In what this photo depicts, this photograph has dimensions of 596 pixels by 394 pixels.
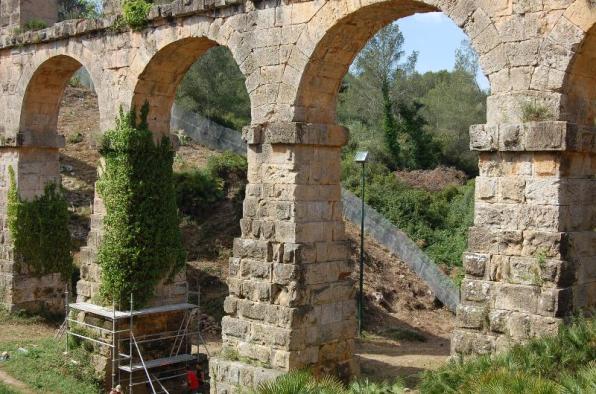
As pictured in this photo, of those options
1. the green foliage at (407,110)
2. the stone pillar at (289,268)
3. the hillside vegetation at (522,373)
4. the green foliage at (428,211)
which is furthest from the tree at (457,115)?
the hillside vegetation at (522,373)

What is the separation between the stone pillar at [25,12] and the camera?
15.1 metres

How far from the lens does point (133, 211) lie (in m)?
12.5

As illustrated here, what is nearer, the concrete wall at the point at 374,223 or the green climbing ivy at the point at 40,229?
the green climbing ivy at the point at 40,229

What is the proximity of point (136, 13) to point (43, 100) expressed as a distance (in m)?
4.03

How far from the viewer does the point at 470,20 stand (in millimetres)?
8273

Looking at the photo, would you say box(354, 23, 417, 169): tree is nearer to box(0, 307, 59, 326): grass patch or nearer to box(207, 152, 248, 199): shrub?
box(207, 152, 248, 199): shrub

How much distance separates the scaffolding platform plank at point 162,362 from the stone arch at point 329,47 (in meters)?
5.36

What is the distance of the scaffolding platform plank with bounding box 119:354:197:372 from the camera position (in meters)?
12.4

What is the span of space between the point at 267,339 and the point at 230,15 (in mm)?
4685

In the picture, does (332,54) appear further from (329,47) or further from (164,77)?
(164,77)

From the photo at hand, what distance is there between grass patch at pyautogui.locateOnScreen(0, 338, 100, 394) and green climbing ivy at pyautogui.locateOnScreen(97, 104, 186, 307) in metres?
1.28

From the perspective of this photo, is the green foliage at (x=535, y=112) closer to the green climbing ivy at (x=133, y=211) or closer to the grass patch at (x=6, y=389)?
the green climbing ivy at (x=133, y=211)

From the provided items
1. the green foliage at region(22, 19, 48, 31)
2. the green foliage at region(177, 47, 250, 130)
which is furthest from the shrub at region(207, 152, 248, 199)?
the green foliage at region(22, 19, 48, 31)

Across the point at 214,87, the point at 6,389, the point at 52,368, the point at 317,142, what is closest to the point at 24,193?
the point at 52,368
